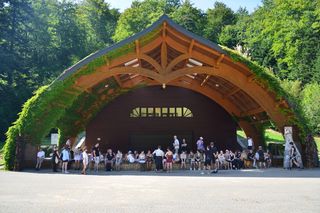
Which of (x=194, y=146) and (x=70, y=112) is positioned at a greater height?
(x=70, y=112)

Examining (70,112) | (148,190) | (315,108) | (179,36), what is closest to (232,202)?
(148,190)

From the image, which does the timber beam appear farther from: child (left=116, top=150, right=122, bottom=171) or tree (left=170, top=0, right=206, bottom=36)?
tree (left=170, top=0, right=206, bottom=36)

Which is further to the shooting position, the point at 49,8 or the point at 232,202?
the point at 49,8

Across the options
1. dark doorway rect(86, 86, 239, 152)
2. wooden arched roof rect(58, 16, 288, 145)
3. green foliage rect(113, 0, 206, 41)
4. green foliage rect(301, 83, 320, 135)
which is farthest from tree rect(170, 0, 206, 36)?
wooden arched roof rect(58, 16, 288, 145)

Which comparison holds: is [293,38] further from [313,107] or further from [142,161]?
[142,161]

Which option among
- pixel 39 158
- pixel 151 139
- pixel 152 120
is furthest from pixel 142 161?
pixel 152 120

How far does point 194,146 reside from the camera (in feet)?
78.7

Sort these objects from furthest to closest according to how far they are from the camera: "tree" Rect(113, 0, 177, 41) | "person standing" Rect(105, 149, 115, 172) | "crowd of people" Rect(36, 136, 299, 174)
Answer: "tree" Rect(113, 0, 177, 41)
"person standing" Rect(105, 149, 115, 172)
"crowd of people" Rect(36, 136, 299, 174)

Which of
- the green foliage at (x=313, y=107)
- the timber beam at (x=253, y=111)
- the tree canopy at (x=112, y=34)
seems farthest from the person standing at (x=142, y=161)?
the green foliage at (x=313, y=107)

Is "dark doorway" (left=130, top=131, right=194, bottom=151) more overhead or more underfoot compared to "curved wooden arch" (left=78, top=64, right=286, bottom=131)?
more underfoot

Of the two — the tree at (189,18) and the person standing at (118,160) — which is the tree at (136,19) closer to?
the tree at (189,18)

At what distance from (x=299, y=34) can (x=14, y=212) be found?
4640 cm

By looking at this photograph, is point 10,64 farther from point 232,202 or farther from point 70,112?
point 232,202

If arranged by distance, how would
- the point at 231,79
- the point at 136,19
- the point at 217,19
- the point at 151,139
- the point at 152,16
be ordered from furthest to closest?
1. the point at 217,19
2. the point at 136,19
3. the point at 152,16
4. the point at 151,139
5. the point at 231,79
